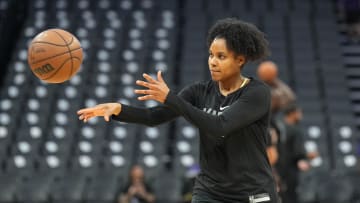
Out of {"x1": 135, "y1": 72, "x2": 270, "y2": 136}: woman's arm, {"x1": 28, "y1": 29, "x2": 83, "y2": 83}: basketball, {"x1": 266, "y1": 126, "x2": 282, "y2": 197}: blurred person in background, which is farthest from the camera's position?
{"x1": 266, "y1": 126, "x2": 282, "y2": 197}: blurred person in background

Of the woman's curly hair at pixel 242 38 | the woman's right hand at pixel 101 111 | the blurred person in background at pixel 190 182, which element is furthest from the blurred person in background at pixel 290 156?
the woman's right hand at pixel 101 111

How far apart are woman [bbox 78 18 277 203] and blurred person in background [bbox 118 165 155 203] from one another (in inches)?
193

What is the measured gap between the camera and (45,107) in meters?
10.4

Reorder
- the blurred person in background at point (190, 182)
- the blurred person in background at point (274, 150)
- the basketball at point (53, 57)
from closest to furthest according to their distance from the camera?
the basketball at point (53, 57), the blurred person in background at point (274, 150), the blurred person in background at point (190, 182)

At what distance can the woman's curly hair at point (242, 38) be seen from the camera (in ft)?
10.7

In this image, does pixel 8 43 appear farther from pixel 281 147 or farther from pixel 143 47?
pixel 281 147

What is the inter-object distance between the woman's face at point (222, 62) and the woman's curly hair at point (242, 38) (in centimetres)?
3

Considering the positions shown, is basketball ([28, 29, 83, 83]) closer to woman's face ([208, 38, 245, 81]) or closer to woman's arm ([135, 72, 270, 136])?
woman's arm ([135, 72, 270, 136])

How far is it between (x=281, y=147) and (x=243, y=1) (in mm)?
7110

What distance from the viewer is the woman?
301 cm

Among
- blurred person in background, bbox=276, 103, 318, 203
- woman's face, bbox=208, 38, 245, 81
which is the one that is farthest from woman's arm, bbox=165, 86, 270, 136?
blurred person in background, bbox=276, 103, 318, 203

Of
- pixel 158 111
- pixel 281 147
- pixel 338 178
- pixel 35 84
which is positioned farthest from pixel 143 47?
pixel 158 111

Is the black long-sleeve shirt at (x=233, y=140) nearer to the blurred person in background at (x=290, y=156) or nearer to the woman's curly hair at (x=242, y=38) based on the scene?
the woman's curly hair at (x=242, y=38)

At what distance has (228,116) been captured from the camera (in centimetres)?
304
